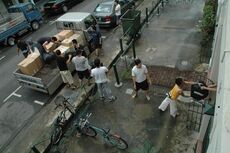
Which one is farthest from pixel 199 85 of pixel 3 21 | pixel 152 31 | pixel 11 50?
pixel 3 21

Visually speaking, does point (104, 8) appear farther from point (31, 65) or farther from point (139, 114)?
point (139, 114)

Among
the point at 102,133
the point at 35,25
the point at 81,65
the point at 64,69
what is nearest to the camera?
the point at 102,133

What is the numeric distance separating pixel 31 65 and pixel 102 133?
17.0 feet

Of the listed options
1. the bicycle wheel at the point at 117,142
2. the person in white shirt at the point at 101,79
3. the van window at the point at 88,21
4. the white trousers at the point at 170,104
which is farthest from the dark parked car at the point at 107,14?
the bicycle wheel at the point at 117,142

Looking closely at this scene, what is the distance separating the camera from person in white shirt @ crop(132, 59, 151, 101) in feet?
28.2

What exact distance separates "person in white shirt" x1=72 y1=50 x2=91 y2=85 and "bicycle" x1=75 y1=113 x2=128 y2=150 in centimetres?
258

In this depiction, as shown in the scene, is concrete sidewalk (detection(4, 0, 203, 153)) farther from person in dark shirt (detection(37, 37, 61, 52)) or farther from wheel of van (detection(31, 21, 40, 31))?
wheel of van (detection(31, 21, 40, 31))

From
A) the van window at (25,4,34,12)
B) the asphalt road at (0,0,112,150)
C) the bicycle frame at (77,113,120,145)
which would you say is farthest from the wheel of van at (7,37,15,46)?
the bicycle frame at (77,113,120,145)

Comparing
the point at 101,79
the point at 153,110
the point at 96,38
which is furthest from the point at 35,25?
the point at 153,110

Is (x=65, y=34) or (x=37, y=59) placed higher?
(x=65, y=34)

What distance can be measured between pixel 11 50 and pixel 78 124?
1050 cm

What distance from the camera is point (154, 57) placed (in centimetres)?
1228

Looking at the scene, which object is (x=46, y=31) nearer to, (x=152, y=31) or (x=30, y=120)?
(x=152, y=31)

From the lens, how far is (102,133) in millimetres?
7914
